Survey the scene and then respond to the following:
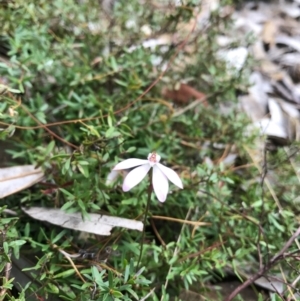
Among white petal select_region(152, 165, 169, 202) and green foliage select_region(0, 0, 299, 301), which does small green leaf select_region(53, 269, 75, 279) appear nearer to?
green foliage select_region(0, 0, 299, 301)

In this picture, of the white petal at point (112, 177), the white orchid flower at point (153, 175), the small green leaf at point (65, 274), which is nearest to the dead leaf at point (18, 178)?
the white petal at point (112, 177)

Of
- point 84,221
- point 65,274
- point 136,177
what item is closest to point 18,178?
point 84,221

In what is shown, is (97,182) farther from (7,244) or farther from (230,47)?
(230,47)

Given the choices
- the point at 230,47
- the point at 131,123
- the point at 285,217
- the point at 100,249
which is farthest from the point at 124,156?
the point at 230,47

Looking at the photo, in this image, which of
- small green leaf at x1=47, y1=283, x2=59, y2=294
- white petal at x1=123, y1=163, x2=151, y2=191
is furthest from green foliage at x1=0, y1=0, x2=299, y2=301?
white petal at x1=123, y1=163, x2=151, y2=191

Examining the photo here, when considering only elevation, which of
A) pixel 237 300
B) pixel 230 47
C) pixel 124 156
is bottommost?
pixel 237 300

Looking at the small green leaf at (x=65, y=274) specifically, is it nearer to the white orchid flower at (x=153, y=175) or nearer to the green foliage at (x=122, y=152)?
the green foliage at (x=122, y=152)
